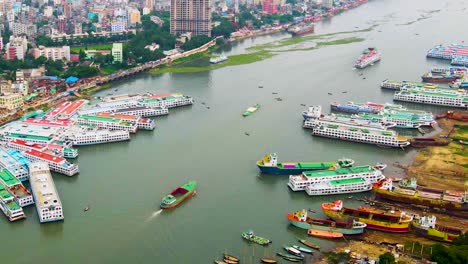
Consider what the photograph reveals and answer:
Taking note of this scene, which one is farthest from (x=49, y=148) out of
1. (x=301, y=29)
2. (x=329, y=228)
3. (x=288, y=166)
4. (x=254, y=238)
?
(x=301, y=29)

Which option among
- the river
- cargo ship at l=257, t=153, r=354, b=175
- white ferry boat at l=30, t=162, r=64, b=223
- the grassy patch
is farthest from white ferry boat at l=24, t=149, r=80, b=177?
the grassy patch

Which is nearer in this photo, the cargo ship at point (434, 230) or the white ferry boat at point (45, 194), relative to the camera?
the cargo ship at point (434, 230)

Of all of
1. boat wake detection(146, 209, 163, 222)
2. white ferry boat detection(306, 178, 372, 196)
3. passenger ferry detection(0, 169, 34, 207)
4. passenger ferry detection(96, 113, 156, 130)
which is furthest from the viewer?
passenger ferry detection(96, 113, 156, 130)

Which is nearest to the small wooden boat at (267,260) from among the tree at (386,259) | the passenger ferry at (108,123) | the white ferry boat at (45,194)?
the tree at (386,259)

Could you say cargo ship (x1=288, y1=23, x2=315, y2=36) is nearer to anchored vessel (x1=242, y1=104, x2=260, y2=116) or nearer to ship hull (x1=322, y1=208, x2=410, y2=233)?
anchored vessel (x1=242, y1=104, x2=260, y2=116)

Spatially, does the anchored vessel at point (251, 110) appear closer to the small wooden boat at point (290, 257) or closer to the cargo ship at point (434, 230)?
the cargo ship at point (434, 230)

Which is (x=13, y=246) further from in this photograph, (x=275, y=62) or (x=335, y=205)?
(x=275, y=62)
